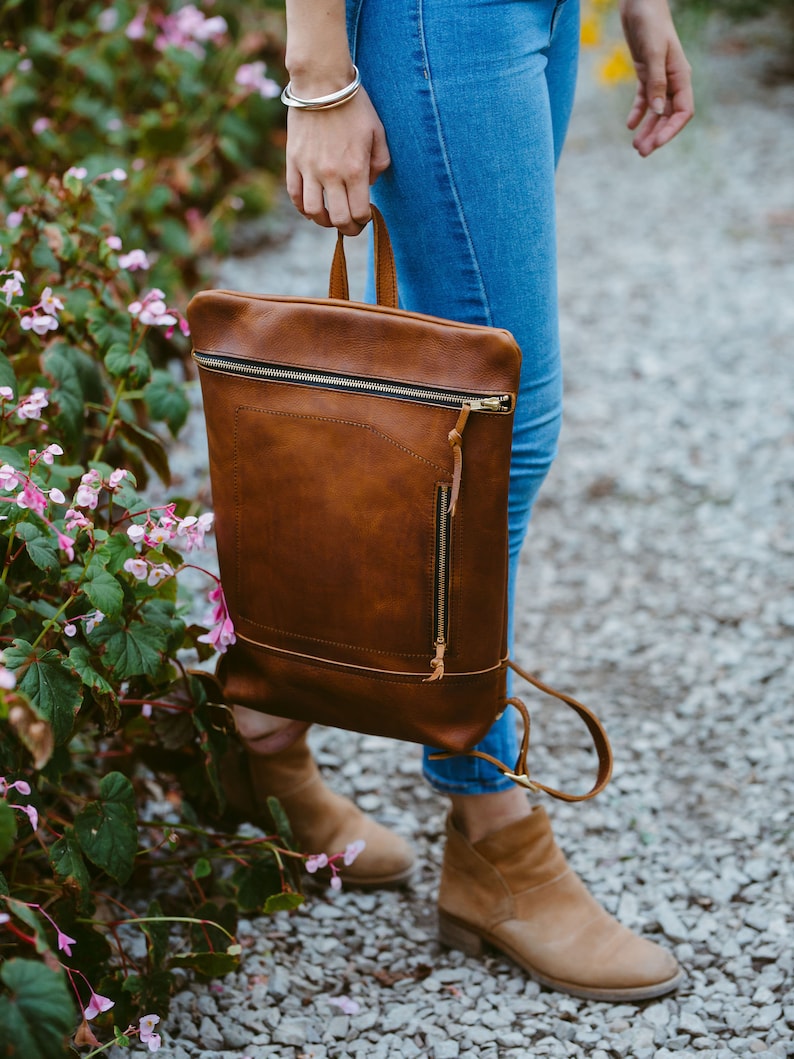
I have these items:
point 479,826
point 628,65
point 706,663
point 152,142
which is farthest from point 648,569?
point 628,65

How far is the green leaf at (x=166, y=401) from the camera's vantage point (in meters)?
1.72

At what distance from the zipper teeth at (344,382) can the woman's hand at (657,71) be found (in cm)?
67

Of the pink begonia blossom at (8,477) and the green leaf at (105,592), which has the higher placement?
the pink begonia blossom at (8,477)

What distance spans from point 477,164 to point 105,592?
0.63 meters

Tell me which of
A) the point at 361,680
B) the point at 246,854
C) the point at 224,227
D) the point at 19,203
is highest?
the point at 19,203

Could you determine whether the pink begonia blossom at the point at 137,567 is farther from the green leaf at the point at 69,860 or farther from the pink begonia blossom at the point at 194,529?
the green leaf at the point at 69,860

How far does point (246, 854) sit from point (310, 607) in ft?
1.57

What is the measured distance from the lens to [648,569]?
104 inches

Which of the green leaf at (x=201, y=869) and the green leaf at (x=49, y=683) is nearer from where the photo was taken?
the green leaf at (x=49, y=683)

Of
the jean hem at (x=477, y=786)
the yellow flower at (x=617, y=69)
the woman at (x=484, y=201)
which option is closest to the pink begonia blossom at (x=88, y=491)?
the woman at (x=484, y=201)

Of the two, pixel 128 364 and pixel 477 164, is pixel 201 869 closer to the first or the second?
pixel 128 364

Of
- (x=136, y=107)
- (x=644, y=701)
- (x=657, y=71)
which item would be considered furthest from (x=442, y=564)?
(x=136, y=107)

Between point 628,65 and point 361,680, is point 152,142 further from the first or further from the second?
point 628,65

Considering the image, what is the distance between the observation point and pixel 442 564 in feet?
4.03
